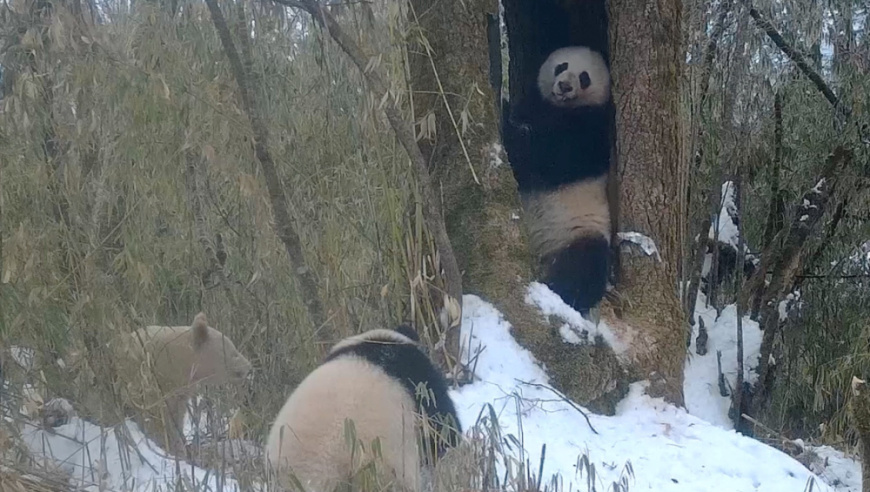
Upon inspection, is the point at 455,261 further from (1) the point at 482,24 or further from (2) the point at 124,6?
(2) the point at 124,6

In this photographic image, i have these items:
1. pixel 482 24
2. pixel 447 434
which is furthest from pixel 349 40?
pixel 447 434

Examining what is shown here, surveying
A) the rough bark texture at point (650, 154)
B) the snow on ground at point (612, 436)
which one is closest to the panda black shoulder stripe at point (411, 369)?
the snow on ground at point (612, 436)

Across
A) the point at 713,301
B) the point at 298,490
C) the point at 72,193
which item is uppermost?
the point at 72,193

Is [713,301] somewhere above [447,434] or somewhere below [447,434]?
below

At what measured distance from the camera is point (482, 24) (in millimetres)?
4082

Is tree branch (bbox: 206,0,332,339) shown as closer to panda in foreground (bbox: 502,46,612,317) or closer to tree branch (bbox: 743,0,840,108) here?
panda in foreground (bbox: 502,46,612,317)

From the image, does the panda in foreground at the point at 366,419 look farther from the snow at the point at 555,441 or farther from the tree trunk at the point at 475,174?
the tree trunk at the point at 475,174

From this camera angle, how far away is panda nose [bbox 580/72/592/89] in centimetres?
537

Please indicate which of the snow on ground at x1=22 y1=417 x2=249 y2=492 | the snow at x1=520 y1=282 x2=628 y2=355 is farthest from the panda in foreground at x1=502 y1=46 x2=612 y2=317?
the snow on ground at x1=22 y1=417 x2=249 y2=492

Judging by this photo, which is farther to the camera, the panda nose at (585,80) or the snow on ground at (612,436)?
the panda nose at (585,80)

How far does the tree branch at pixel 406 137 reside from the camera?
361cm

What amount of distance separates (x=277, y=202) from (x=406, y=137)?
0.68m

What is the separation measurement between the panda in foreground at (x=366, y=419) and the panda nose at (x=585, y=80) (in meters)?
2.49

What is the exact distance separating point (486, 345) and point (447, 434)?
0.78m
